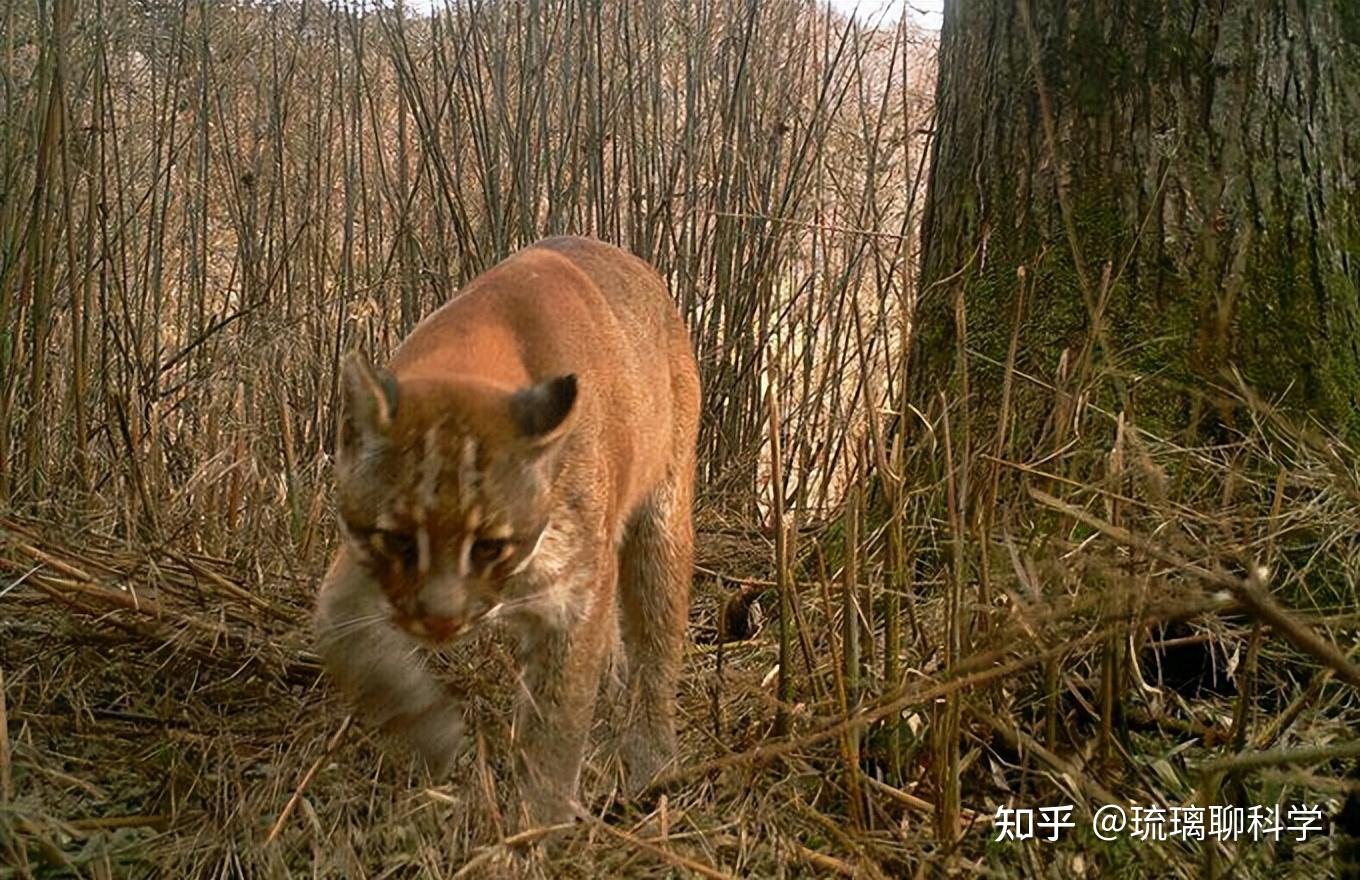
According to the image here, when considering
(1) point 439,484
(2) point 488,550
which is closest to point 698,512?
(2) point 488,550

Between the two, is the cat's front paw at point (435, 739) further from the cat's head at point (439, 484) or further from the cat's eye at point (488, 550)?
the cat's eye at point (488, 550)

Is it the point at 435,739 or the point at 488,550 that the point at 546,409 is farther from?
the point at 435,739

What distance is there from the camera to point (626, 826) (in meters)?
3.31

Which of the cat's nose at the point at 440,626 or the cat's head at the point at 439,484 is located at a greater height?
the cat's head at the point at 439,484

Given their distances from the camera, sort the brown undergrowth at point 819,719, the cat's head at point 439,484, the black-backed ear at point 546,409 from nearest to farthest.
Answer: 1. the brown undergrowth at point 819,719
2. the cat's head at point 439,484
3. the black-backed ear at point 546,409

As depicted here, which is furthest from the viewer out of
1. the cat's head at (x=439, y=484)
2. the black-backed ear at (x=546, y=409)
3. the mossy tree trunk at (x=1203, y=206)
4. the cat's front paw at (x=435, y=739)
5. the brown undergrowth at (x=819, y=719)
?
the mossy tree trunk at (x=1203, y=206)

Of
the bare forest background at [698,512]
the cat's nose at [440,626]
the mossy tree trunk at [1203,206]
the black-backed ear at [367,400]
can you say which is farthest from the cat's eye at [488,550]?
the mossy tree trunk at [1203,206]

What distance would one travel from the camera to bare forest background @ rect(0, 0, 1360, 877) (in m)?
2.95

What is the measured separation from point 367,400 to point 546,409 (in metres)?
0.39

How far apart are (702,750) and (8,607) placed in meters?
1.89

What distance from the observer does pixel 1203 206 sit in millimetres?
4098

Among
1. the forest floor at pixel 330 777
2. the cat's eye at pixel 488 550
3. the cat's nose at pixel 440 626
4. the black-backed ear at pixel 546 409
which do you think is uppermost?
the black-backed ear at pixel 546 409

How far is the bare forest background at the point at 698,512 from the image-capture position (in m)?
2.95

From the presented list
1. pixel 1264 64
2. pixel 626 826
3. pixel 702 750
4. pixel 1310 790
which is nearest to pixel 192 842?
pixel 626 826
